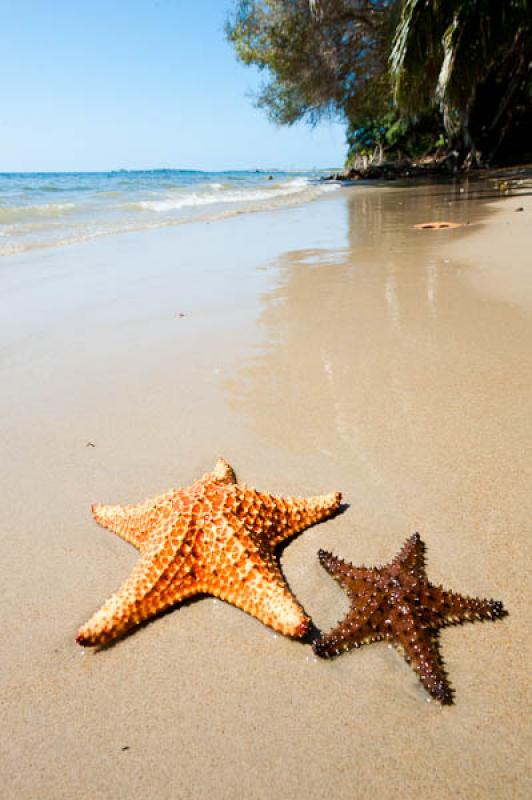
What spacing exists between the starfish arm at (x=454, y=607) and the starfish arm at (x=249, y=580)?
1.57 feet

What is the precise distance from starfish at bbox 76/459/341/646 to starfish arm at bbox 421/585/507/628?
47 centimetres

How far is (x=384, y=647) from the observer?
6.70ft

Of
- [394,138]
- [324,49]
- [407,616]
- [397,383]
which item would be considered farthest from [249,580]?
[394,138]

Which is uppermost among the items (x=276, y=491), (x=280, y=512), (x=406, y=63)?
(x=406, y=63)

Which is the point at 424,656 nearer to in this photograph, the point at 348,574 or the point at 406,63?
the point at 348,574

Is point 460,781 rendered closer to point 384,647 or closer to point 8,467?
point 384,647

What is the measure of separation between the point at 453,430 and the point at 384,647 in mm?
1764

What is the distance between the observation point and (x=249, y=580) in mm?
2232

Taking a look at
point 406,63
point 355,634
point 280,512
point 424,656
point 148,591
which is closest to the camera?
point 424,656

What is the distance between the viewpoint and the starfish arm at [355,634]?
6.59 feet

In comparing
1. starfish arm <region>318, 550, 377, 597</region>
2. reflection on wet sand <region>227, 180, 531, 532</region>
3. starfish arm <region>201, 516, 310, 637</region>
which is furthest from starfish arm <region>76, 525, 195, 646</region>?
reflection on wet sand <region>227, 180, 531, 532</region>

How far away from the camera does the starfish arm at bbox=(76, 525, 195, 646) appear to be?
2135 millimetres

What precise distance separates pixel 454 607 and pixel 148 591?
122cm

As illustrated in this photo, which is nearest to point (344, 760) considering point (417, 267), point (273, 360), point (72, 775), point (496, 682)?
point (496, 682)
